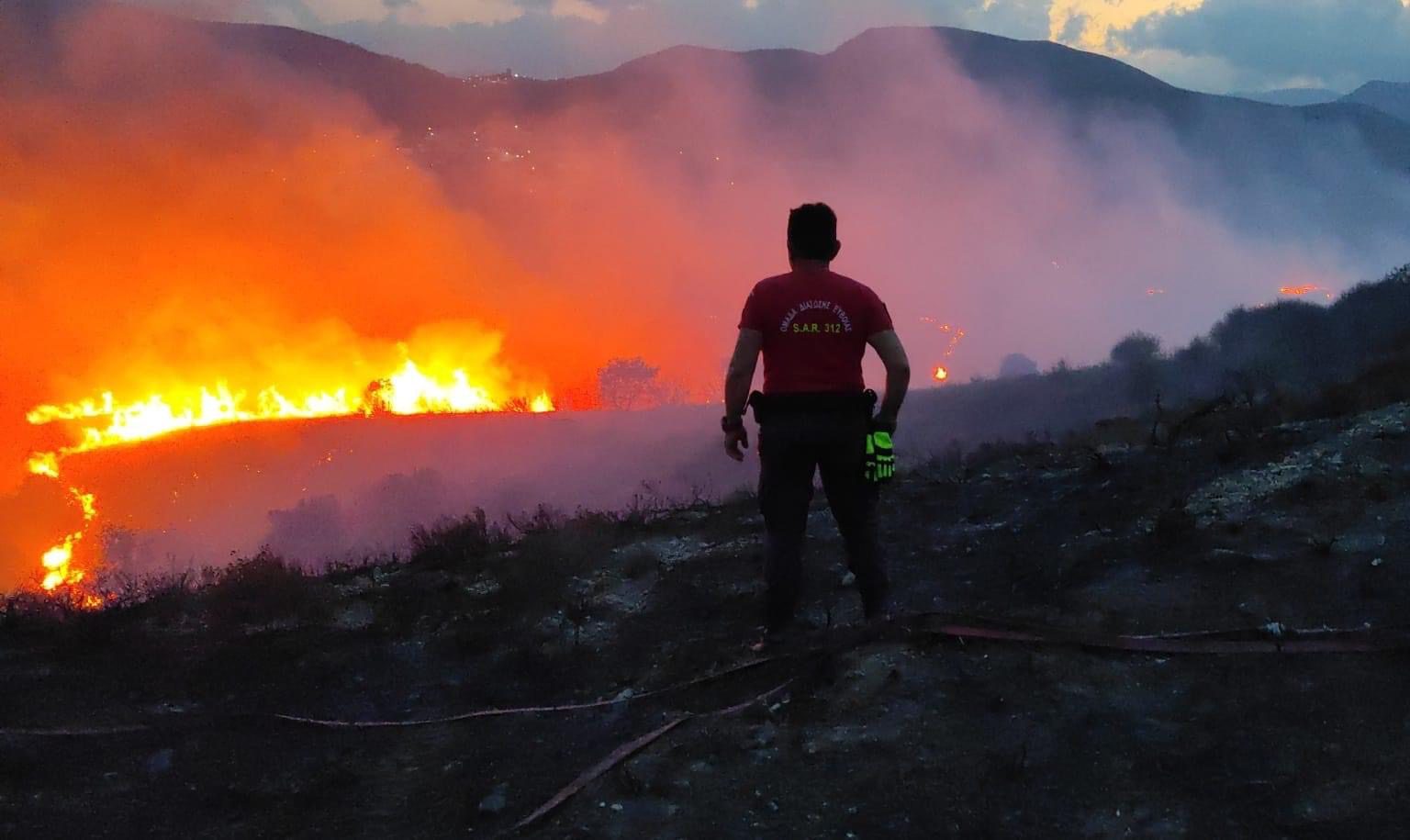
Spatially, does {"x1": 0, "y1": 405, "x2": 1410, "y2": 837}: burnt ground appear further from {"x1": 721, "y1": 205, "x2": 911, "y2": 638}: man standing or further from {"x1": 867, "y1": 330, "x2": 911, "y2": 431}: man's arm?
{"x1": 867, "y1": 330, "x2": 911, "y2": 431}: man's arm

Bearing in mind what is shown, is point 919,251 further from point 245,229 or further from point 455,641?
point 455,641

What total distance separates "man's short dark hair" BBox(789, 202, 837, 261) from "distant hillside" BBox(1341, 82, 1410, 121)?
13247cm

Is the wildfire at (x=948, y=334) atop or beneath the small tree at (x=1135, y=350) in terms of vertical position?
atop

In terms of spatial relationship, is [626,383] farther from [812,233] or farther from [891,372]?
[891,372]

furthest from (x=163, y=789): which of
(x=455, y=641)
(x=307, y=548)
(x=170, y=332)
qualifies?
(x=170, y=332)

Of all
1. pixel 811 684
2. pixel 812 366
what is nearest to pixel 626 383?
pixel 812 366

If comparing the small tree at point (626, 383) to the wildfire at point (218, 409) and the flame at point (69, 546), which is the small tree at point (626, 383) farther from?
the flame at point (69, 546)

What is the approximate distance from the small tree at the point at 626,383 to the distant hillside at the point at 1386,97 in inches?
3646

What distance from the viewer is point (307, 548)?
1635 inches

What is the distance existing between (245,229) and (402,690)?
55256mm

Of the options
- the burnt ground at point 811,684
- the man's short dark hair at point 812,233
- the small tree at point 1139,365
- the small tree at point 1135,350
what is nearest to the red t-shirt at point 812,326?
the man's short dark hair at point 812,233

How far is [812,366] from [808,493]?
0.70 m

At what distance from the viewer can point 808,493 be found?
514cm

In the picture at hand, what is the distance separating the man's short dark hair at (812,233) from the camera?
4.89m
